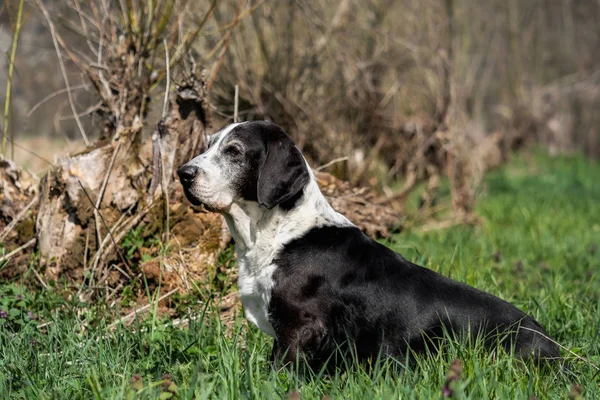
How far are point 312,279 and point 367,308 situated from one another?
0.31 m

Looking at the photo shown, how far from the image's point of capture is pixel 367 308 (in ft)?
11.4

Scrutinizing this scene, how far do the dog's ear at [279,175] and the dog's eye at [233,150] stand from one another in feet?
0.47

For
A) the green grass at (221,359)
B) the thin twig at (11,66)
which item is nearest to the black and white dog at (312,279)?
the green grass at (221,359)

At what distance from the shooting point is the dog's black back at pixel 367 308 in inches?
133

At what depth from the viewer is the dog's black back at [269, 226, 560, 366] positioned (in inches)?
133

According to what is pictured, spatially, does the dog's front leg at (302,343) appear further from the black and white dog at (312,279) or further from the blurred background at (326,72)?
the blurred background at (326,72)

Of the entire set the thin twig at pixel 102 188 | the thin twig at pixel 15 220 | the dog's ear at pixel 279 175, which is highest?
the dog's ear at pixel 279 175

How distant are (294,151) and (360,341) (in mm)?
976

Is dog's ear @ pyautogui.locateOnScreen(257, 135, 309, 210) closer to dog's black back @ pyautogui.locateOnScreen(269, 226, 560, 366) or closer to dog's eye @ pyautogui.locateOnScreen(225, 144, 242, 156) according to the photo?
dog's eye @ pyautogui.locateOnScreen(225, 144, 242, 156)

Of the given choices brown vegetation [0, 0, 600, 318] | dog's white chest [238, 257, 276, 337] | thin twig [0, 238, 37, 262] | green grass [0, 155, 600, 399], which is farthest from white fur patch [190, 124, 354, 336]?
thin twig [0, 238, 37, 262]

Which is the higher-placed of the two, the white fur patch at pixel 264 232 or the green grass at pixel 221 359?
the white fur patch at pixel 264 232

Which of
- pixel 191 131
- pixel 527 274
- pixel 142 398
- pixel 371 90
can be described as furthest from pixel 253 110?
pixel 142 398

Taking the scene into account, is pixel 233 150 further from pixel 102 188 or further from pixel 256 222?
pixel 102 188

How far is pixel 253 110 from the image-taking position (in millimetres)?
7102
